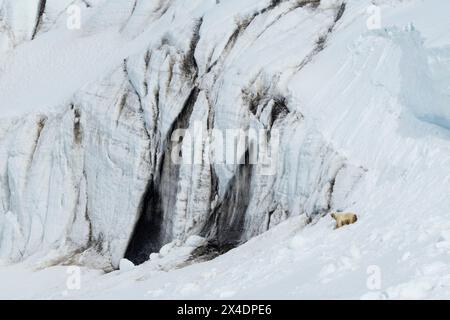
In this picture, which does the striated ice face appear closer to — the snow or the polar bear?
the polar bear

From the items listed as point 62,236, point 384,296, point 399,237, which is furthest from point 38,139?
point 384,296

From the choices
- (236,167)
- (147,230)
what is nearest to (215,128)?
(236,167)

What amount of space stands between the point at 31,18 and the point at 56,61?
5951 millimetres

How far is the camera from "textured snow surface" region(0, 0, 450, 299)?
55.7 feet

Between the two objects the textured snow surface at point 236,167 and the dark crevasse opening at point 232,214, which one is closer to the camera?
the textured snow surface at point 236,167

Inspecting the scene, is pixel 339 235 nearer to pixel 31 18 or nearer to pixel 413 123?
pixel 413 123

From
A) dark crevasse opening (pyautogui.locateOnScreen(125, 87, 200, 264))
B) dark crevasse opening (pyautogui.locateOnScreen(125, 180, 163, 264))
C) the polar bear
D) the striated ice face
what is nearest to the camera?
the polar bear

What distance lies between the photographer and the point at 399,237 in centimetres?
1614

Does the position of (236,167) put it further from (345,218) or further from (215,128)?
(345,218)

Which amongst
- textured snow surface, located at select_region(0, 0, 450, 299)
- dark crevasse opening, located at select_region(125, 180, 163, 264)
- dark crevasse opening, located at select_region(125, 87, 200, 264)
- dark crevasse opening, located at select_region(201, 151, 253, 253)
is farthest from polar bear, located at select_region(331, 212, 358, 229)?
dark crevasse opening, located at select_region(125, 180, 163, 264)

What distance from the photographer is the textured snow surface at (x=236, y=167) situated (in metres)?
17.0

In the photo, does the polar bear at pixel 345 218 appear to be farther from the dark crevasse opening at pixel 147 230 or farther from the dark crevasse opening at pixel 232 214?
the dark crevasse opening at pixel 147 230

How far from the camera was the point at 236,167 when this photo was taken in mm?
24500

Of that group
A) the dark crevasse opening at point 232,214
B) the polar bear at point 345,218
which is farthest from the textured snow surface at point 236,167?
the polar bear at point 345,218
